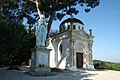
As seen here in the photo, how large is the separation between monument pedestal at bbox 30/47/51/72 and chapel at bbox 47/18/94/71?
27.8 ft

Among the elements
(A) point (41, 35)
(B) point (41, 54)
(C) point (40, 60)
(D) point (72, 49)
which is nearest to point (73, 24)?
(D) point (72, 49)

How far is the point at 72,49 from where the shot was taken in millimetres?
23078

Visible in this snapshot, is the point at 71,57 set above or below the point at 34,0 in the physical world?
below

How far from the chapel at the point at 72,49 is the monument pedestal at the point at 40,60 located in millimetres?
8480

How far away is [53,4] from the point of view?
21219 mm

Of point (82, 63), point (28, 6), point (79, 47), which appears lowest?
point (82, 63)

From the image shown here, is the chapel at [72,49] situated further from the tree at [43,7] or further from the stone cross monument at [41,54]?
the stone cross monument at [41,54]

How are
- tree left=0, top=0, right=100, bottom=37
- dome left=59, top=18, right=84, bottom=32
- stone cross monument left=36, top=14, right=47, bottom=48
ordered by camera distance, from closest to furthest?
stone cross monument left=36, top=14, right=47, bottom=48 → tree left=0, top=0, right=100, bottom=37 → dome left=59, top=18, right=84, bottom=32

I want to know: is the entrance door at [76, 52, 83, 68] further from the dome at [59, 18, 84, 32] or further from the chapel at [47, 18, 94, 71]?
the dome at [59, 18, 84, 32]

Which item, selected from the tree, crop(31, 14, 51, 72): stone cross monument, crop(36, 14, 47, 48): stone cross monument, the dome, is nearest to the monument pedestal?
crop(31, 14, 51, 72): stone cross monument

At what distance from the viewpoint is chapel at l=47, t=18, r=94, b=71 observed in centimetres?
2317

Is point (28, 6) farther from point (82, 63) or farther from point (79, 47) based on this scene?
point (82, 63)

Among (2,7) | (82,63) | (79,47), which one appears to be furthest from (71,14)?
(2,7)

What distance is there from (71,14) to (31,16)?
564 cm
